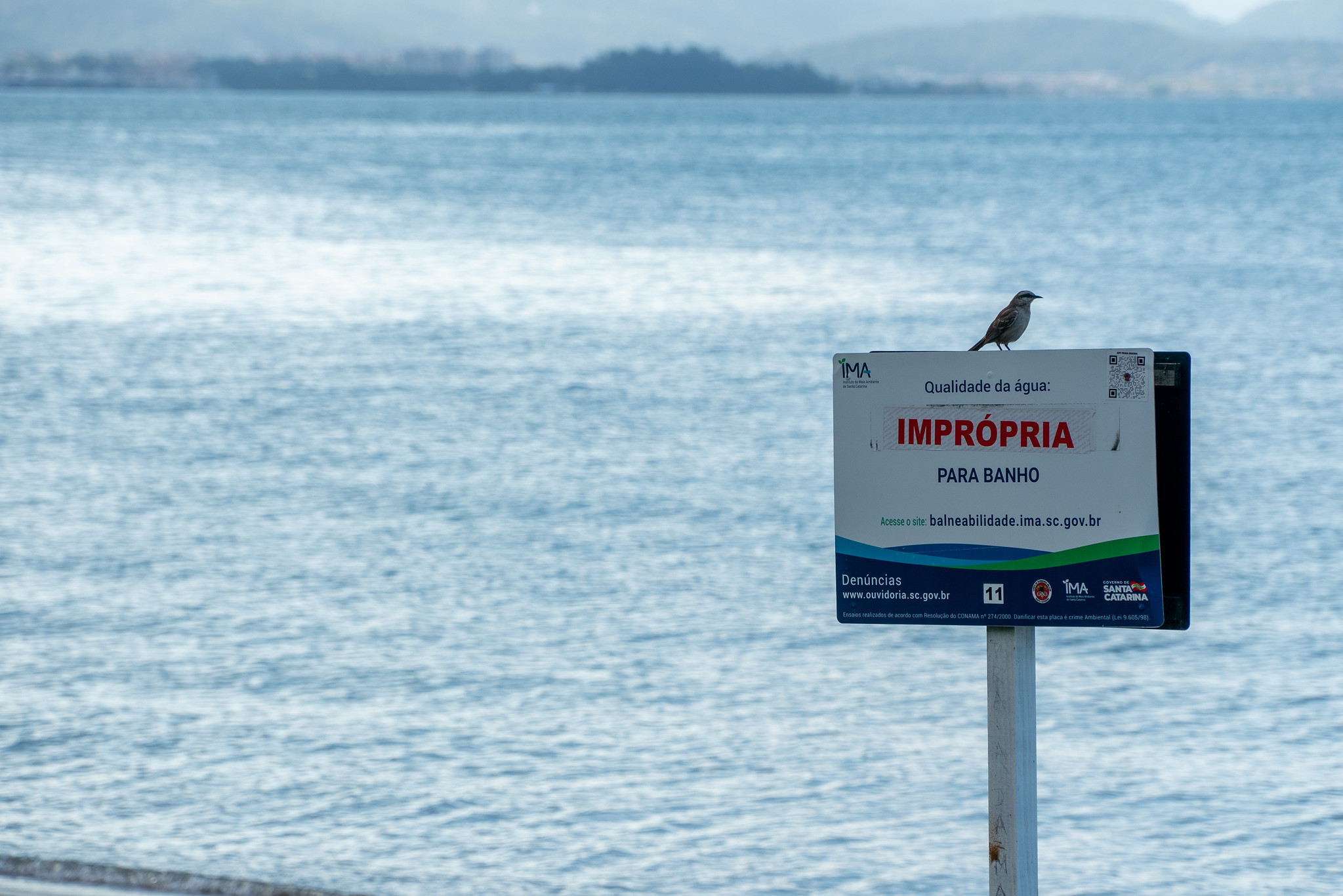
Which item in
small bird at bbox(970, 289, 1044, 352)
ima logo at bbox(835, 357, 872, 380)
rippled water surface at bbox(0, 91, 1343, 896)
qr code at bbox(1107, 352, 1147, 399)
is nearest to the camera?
qr code at bbox(1107, 352, 1147, 399)

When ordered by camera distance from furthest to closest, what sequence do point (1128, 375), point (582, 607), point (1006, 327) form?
point (582, 607) < point (1006, 327) < point (1128, 375)

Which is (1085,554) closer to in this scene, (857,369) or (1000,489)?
(1000,489)

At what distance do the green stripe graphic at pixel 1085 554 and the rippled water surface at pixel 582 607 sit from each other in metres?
3.58

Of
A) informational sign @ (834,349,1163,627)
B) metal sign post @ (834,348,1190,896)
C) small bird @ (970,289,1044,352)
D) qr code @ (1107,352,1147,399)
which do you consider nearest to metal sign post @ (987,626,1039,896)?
metal sign post @ (834,348,1190,896)

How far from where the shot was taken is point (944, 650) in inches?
363

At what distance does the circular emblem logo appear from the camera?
2959mm

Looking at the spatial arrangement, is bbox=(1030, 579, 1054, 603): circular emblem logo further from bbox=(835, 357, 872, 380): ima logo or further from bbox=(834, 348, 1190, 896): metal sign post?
bbox=(835, 357, 872, 380): ima logo

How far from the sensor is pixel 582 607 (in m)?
10.2

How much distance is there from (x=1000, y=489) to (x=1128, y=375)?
0.31 metres

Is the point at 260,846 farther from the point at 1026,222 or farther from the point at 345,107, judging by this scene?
the point at 345,107

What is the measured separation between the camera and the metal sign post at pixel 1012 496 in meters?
2.96

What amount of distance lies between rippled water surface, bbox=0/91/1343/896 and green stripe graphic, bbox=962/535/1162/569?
3.58 meters

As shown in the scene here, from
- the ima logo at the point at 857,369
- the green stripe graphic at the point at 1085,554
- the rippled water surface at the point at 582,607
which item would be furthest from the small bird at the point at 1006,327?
the rippled water surface at the point at 582,607

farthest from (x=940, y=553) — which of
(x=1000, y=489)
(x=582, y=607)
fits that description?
(x=582, y=607)
